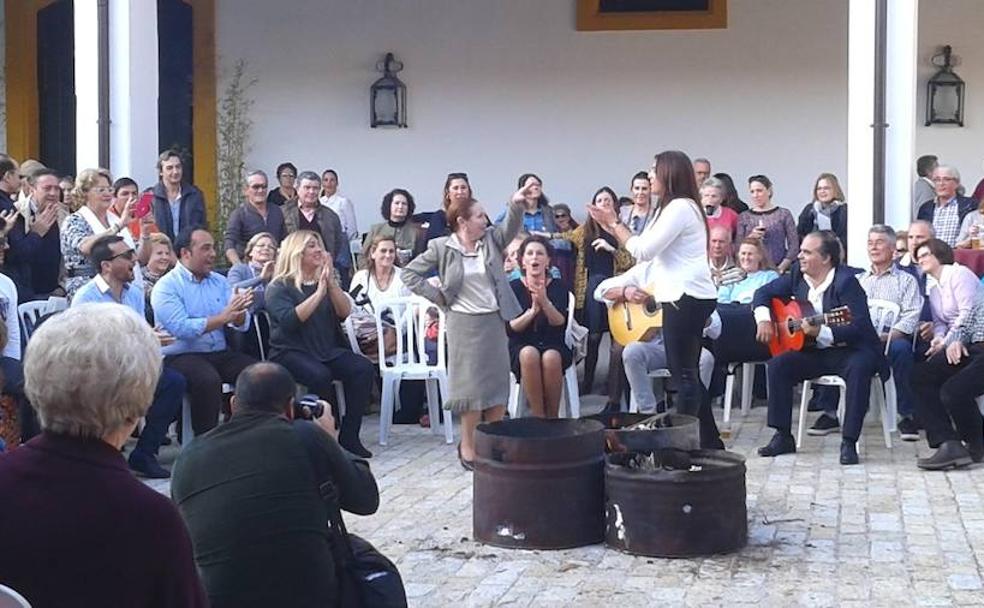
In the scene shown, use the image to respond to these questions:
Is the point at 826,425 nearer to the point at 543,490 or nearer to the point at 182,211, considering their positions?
the point at 543,490

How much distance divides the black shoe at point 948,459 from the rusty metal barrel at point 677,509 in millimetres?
2366

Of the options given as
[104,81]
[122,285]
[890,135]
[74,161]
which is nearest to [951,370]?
[890,135]

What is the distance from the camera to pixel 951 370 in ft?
27.8

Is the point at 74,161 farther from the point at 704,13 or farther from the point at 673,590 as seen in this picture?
the point at 673,590

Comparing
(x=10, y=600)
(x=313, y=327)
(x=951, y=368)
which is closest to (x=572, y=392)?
(x=313, y=327)

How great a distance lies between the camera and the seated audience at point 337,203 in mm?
12734

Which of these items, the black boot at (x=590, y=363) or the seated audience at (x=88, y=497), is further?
the black boot at (x=590, y=363)

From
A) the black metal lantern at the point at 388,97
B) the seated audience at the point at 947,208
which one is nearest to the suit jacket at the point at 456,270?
the seated audience at the point at 947,208

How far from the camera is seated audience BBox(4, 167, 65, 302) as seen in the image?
891cm

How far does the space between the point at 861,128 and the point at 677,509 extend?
4914 millimetres

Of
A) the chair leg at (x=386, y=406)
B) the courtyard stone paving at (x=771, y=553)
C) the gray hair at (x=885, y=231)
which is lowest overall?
the courtyard stone paving at (x=771, y=553)

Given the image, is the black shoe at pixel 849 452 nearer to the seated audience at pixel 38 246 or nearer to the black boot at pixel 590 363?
the black boot at pixel 590 363

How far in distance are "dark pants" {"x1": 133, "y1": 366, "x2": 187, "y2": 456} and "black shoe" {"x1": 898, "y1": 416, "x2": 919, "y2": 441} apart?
14.6 ft

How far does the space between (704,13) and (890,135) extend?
3.52m
